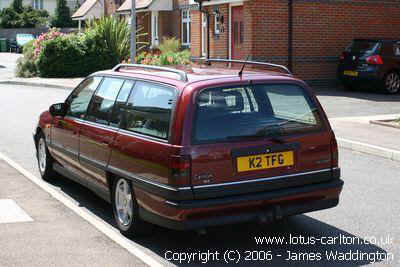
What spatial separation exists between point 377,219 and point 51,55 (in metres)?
23.5

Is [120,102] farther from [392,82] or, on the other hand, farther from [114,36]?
[114,36]


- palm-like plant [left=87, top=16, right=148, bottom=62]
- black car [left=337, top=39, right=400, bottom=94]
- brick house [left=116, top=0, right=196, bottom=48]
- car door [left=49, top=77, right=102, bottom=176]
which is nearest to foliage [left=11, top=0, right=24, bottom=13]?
brick house [left=116, top=0, right=196, bottom=48]

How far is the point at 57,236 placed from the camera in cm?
627

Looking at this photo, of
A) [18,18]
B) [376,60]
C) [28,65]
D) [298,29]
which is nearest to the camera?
[376,60]

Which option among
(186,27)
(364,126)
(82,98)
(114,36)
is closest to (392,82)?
(364,126)

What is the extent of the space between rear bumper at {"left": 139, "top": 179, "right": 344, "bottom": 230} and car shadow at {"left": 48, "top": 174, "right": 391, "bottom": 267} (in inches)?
12.2

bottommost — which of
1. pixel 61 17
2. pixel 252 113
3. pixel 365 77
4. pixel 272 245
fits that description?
pixel 272 245

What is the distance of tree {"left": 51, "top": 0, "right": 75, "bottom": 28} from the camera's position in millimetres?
70688

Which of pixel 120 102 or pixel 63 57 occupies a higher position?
pixel 63 57

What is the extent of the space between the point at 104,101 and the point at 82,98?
0.71 metres

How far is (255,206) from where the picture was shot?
5699mm

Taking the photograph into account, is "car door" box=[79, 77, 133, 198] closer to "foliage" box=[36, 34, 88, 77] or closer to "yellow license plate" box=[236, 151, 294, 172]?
"yellow license plate" box=[236, 151, 294, 172]

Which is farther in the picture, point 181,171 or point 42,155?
point 42,155

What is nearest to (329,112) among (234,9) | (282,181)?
(234,9)
